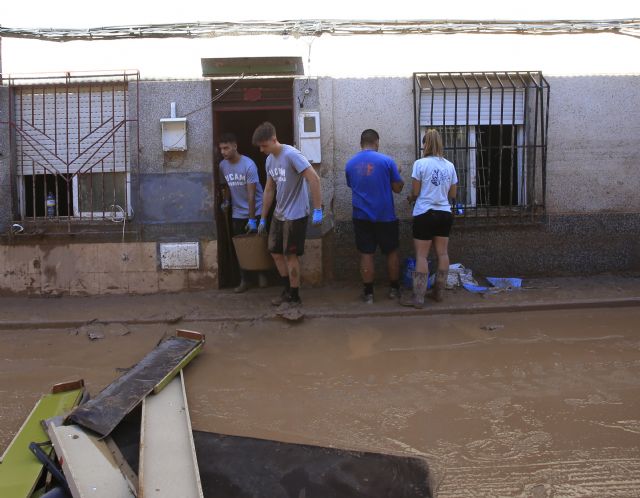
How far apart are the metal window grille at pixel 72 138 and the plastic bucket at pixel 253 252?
1.47 m

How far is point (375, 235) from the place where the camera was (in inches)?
232

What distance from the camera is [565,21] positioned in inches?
258

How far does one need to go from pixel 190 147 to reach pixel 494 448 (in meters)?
4.49

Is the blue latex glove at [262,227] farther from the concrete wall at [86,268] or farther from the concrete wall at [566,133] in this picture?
the concrete wall at [566,133]

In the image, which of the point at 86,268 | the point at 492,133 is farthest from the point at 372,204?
the point at 86,268

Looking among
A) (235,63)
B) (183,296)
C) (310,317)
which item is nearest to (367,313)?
(310,317)

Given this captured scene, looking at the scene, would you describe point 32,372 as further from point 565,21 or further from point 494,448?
point 565,21

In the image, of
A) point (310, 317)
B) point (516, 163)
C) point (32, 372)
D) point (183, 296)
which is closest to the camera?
point (32, 372)

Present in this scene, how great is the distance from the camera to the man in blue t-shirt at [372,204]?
5.74 m

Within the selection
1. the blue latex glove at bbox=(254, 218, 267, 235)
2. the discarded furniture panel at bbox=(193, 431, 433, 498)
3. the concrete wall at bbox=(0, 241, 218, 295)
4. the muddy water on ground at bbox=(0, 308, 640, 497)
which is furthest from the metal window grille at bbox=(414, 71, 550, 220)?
the discarded furniture panel at bbox=(193, 431, 433, 498)

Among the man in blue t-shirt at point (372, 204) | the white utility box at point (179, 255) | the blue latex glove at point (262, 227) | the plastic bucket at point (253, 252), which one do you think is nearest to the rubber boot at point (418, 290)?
the man in blue t-shirt at point (372, 204)

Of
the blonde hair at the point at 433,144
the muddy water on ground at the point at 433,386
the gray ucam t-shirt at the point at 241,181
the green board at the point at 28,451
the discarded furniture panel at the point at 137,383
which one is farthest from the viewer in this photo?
the gray ucam t-shirt at the point at 241,181

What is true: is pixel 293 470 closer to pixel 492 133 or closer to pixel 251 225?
pixel 251 225

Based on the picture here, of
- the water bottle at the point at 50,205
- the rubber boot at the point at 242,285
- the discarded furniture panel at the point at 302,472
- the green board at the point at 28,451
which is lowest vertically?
the discarded furniture panel at the point at 302,472
